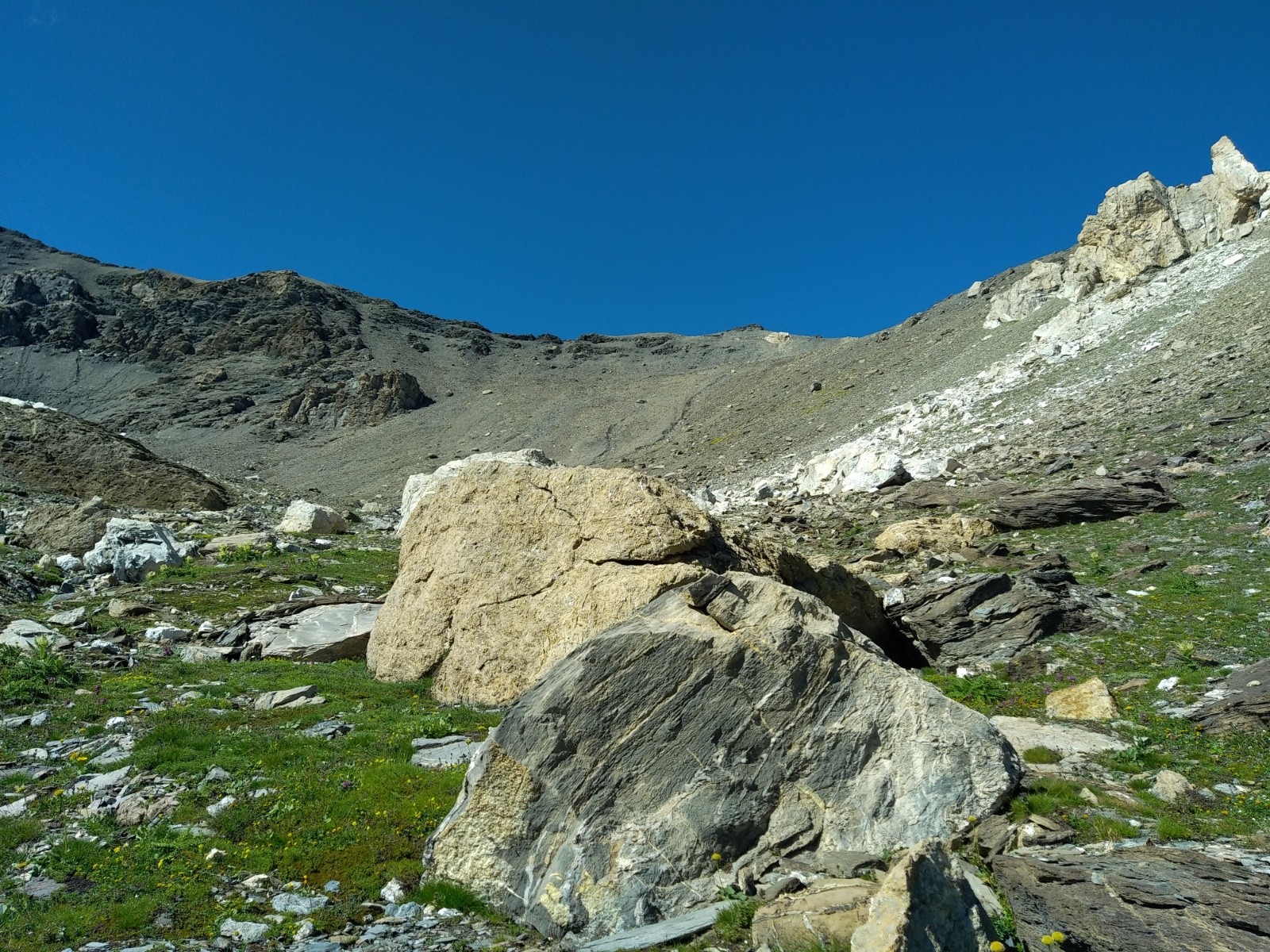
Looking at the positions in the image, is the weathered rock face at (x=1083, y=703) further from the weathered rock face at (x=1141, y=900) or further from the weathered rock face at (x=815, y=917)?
the weathered rock face at (x=815, y=917)

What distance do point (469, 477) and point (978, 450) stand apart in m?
26.0

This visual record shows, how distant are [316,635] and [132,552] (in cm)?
871

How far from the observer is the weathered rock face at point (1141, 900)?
16.7 ft

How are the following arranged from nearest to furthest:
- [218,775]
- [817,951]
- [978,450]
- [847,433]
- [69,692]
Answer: [817,951], [218,775], [69,692], [978,450], [847,433]

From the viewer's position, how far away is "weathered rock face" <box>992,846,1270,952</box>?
508 centimetres

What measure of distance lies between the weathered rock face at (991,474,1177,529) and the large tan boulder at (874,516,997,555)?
2.89ft

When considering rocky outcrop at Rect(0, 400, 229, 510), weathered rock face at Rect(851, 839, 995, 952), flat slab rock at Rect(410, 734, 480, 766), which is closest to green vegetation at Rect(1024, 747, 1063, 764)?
weathered rock face at Rect(851, 839, 995, 952)

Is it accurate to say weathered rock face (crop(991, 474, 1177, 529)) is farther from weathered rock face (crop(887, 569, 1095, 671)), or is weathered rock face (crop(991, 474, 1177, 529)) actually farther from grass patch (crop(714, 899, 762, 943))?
grass patch (crop(714, 899, 762, 943))

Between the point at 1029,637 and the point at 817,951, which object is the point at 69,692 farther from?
the point at 1029,637

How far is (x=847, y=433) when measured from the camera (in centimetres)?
5131

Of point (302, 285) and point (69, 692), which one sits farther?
point (302, 285)

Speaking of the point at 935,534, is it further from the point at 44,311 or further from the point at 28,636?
the point at 44,311

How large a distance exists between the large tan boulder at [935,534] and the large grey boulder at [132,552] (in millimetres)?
20430

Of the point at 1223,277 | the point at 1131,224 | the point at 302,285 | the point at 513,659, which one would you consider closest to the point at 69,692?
the point at 513,659
